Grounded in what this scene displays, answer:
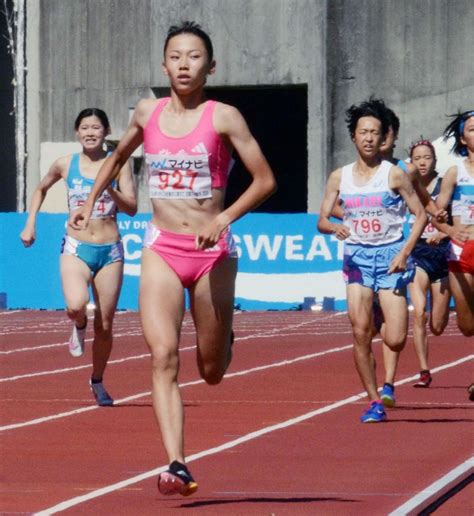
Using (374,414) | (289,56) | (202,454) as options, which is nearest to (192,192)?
(202,454)

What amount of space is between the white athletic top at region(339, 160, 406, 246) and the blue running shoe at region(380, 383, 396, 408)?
1.29m

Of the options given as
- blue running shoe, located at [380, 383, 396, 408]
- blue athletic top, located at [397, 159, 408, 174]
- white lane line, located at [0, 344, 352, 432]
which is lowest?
white lane line, located at [0, 344, 352, 432]

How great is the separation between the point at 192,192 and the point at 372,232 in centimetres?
431

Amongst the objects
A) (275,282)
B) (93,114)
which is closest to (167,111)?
(93,114)

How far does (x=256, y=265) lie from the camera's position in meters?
29.9

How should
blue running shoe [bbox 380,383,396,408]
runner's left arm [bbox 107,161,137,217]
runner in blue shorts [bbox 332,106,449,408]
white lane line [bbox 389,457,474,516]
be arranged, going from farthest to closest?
blue running shoe [bbox 380,383,396,408], runner in blue shorts [bbox 332,106,449,408], runner's left arm [bbox 107,161,137,217], white lane line [bbox 389,457,474,516]

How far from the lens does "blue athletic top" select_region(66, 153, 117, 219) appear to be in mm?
14312

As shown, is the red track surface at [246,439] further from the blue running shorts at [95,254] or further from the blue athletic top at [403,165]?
the blue athletic top at [403,165]

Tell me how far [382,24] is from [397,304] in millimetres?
25901

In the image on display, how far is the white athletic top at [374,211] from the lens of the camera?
43.1 ft

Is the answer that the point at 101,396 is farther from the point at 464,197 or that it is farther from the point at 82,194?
the point at 464,197

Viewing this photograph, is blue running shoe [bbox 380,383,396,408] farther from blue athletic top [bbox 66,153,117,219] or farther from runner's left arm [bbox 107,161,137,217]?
blue athletic top [bbox 66,153,117,219]

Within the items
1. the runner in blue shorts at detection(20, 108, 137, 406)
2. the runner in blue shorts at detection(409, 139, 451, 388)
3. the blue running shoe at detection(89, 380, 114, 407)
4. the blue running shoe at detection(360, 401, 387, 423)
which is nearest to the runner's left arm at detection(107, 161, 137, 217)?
the runner in blue shorts at detection(20, 108, 137, 406)

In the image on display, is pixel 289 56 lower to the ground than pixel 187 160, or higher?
higher
